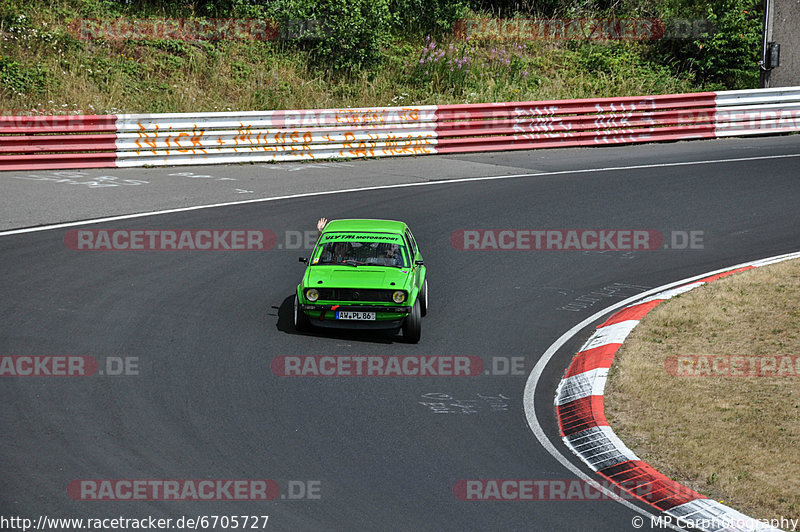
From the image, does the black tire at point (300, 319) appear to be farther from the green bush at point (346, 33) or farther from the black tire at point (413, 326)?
the green bush at point (346, 33)

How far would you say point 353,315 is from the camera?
36.9 ft

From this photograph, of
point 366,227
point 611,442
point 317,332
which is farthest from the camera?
point 366,227

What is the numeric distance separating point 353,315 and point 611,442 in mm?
3707

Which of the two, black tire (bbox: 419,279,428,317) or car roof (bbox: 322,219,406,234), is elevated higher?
car roof (bbox: 322,219,406,234)

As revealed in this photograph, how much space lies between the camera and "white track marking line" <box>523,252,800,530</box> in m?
8.16

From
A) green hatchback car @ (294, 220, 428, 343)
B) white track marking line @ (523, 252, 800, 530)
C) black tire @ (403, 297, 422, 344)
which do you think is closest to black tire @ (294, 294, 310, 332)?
green hatchback car @ (294, 220, 428, 343)

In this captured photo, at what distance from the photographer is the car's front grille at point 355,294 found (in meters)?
11.2

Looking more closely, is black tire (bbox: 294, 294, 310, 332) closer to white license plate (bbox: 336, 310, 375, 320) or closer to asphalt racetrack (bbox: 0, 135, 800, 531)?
asphalt racetrack (bbox: 0, 135, 800, 531)

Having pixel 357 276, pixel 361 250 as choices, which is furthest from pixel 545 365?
pixel 361 250

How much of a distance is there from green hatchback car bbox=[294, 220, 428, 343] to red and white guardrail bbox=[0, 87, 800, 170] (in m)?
10.1

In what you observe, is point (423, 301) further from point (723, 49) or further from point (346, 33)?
point (723, 49)

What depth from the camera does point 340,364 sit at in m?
10.7

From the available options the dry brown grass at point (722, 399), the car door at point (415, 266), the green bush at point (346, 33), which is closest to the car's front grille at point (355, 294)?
the car door at point (415, 266)

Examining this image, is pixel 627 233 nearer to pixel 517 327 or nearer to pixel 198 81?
pixel 517 327
